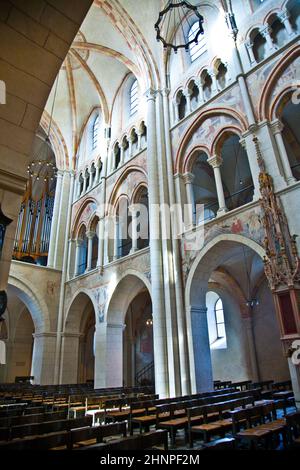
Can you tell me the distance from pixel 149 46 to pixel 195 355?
1446cm

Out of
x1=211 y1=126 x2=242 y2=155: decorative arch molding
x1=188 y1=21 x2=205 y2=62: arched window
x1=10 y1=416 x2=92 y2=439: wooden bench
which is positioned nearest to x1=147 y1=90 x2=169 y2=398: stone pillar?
x1=211 y1=126 x2=242 y2=155: decorative arch molding

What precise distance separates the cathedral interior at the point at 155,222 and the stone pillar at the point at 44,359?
4.1 inches

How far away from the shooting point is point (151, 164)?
1349cm

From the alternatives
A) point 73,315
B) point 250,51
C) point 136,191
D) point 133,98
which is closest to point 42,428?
point 136,191

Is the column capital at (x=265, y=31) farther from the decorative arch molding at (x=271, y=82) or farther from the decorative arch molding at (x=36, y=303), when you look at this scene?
the decorative arch molding at (x=36, y=303)

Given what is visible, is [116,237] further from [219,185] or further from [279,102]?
[279,102]

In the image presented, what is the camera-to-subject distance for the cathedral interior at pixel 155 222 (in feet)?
12.9

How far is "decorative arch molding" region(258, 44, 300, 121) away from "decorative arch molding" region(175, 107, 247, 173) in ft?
2.36

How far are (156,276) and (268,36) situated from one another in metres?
9.33

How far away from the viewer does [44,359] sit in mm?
16906

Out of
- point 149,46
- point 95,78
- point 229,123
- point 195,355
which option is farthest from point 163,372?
point 95,78

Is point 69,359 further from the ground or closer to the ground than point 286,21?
closer to the ground

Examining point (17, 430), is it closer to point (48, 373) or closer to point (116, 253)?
point (116, 253)
